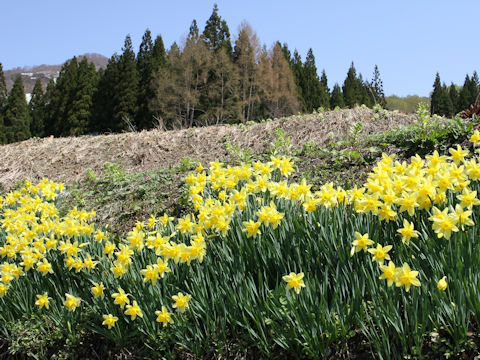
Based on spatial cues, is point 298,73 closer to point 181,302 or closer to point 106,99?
point 106,99

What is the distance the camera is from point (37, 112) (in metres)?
38.0

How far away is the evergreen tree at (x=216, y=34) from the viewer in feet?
105

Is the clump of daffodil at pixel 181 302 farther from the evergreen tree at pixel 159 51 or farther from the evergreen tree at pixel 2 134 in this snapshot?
the evergreen tree at pixel 2 134

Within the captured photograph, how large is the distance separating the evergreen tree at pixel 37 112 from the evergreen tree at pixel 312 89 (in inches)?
931

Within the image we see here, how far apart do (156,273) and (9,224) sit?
5.97 ft

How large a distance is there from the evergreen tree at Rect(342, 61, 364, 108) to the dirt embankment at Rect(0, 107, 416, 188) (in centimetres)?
3194

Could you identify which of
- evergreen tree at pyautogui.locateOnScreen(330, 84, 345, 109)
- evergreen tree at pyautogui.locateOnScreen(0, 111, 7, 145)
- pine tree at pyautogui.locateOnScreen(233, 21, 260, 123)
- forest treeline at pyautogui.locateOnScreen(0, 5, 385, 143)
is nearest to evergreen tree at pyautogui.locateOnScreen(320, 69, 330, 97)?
evergreen tree at pyautogui.locateOnScreen(330, 84, 345, 109)

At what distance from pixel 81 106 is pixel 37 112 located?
971 centimetres

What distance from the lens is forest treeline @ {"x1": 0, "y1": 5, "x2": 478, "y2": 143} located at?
27.5m

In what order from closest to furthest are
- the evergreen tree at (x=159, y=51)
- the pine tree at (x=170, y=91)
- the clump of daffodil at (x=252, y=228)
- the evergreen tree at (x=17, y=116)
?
1. the clump of daffodil at (x=252, y=228)
2. the pine tree at (x=170, y=91)
3. the evergreen tree at (x=159, y=51)
4. the evergreen tree at (x=17, y=116)

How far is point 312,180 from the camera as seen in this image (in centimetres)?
404

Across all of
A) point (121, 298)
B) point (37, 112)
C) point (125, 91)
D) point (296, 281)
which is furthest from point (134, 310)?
point (37, 112)

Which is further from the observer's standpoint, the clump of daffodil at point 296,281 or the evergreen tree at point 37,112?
the evergreen tree at point 37,112

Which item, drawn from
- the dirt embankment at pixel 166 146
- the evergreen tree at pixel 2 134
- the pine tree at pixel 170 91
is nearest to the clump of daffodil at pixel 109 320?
the dirt embankment at pixel 166 146
